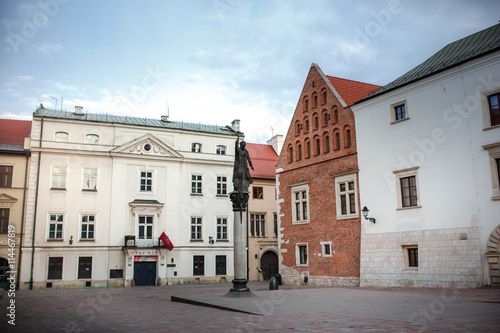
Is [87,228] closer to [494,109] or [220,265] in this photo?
[220,265]

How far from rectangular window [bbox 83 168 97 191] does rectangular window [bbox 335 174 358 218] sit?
19.0 meters

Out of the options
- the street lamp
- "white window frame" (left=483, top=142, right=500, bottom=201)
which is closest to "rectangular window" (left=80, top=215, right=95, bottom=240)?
the street lamp

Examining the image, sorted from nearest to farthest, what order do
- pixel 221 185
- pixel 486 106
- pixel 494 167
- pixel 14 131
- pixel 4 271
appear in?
pixel 494 167, pixel 486 106, pixel 4 271, pixel 14 131, pixel 221 185

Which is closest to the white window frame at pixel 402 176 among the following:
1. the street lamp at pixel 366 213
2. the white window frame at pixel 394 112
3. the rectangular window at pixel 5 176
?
the street lamp at pixel 366 213

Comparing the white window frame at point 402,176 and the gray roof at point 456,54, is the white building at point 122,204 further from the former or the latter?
the gray roof at point 456,54

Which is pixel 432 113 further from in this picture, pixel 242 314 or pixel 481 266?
pixel 242 314

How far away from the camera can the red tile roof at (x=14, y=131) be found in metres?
34.5

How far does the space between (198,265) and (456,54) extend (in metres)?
24.8

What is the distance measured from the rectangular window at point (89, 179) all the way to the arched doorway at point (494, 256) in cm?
2744

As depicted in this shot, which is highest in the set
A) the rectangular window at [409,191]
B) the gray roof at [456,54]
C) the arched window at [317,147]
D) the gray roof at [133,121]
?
the gray roof at [133,121]

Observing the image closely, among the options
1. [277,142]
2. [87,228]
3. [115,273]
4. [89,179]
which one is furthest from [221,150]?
[115,273]

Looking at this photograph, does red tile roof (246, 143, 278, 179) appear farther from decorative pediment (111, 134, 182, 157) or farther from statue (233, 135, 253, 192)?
statue (233, 135, 253, 192)

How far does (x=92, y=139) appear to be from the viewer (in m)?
35.4

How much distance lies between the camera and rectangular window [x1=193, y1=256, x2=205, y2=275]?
36.6m
